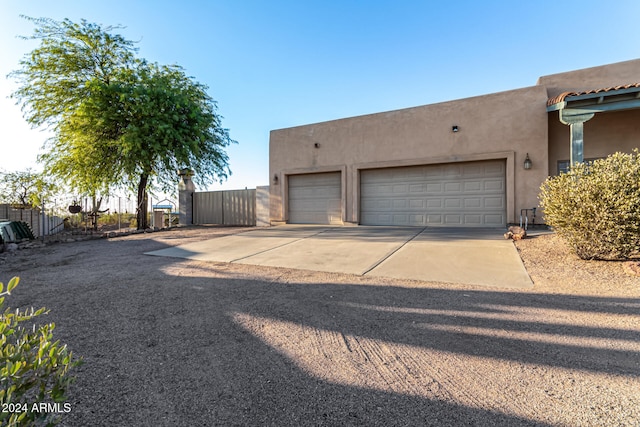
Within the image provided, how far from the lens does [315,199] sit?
1287cm

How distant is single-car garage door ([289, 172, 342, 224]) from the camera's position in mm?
12438

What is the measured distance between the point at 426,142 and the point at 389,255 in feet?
21.4

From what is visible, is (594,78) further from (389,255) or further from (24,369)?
(24,369)

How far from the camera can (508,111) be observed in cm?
964

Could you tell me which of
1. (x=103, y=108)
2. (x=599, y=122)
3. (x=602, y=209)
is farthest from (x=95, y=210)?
(x=599, y=122)

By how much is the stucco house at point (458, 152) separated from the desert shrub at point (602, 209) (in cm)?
327

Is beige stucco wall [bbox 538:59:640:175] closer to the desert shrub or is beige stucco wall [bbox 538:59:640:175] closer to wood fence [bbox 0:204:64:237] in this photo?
the desert shrub

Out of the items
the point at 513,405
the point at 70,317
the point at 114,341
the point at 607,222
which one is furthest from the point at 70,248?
the point at 607,222

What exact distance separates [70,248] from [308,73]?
31.6ft

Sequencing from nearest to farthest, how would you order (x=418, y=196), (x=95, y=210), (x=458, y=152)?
(x=458, y=152)
(x=418, y=196)
(x=95, y=210)

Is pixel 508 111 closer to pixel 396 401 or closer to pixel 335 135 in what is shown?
A: pixel 335 135

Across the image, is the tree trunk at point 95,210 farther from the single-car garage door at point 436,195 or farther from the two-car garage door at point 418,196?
the single-car garage door at point 436,195

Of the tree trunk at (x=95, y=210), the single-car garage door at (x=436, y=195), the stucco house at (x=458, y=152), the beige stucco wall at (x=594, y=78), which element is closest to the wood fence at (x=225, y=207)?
the stucco house at (x=458, y=152)

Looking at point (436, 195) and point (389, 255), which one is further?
point (436, 195)
